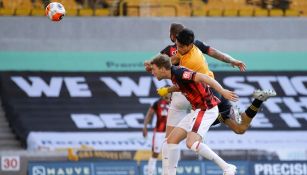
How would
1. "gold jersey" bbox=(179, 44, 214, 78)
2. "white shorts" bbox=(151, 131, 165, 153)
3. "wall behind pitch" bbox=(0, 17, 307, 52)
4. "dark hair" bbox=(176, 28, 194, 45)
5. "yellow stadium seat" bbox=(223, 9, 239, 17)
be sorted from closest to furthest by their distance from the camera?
1. "dark hair" bbox=(176, 28, 194, 45)
2. "gold jersey" bbox=(179, 44, 214, 78)
3. "white shorts" bbox=(151, 131, 165, 153)
4. "wall behind pitch" bbox=(0, 17, 307, 52)
5. "yellow stadium seat" bbox=(223, 9, 239, 17)

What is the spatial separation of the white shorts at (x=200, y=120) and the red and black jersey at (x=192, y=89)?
0.07 m

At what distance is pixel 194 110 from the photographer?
15023mm

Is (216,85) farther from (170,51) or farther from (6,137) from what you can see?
(6,137)

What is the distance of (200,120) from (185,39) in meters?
1.14

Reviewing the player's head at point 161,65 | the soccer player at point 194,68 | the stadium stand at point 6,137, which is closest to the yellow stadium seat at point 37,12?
the stadium stand at point 6,137

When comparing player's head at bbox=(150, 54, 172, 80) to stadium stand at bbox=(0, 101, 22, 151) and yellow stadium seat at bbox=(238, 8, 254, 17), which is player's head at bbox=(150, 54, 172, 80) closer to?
stadium stand at bbox=(0, 101, 22, 151)

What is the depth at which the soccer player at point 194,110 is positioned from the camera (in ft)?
47.0

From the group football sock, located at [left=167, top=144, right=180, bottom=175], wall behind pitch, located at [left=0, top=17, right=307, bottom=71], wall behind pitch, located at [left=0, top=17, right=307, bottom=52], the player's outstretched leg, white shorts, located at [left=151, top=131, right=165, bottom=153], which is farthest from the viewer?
wall behind pitch, located at [left=0, top=17, right=307, bottom=52]

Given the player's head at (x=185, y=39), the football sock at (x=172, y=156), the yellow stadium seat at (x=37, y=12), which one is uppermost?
the player's head at (x=185, y=39)

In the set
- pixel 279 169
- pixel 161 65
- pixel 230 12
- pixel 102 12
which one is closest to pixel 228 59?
pixel 161 65

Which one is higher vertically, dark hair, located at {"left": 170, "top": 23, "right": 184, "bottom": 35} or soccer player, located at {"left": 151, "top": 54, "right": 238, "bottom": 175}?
dark hair, located at {"left": 170, "top": 23, "right": 184, "bottom": 35}

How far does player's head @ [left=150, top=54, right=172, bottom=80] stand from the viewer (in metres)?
14.3

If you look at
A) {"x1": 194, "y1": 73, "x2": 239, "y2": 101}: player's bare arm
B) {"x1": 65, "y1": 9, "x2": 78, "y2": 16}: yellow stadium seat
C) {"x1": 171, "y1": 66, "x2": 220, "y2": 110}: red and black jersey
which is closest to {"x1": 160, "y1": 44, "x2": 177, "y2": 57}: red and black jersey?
{"x1": 171, "y1": 66, "x2": 220, "y2": 110}: red and black jersey

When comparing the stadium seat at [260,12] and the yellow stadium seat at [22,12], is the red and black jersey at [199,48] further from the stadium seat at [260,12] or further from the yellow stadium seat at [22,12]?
the stadium seat at [260,12]
